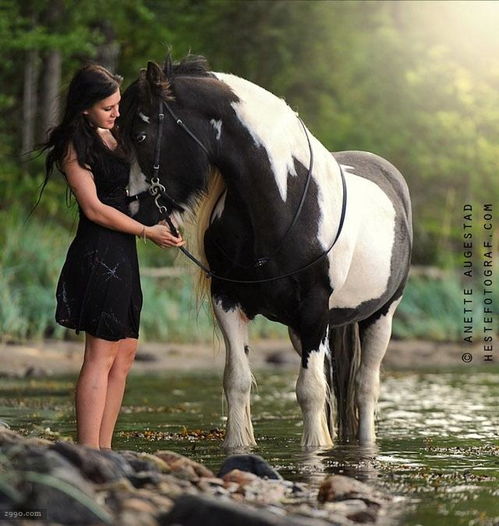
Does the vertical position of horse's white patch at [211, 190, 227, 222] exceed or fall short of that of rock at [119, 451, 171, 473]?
it exceeds it

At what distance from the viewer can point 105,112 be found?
614cm

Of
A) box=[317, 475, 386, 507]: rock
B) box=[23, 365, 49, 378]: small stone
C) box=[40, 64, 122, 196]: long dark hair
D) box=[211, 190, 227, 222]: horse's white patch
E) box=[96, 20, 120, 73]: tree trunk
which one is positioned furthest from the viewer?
box=[96, 20, 120, 73]: tree trunk

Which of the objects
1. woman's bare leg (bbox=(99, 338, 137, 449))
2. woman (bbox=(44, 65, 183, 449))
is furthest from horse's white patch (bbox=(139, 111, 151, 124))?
woman's bare leg (bbox=(99, 338, 137, 449))

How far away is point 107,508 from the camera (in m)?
4.48

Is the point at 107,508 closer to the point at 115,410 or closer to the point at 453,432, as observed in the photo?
the point at 115,410

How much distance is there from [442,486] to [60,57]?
58.9ft

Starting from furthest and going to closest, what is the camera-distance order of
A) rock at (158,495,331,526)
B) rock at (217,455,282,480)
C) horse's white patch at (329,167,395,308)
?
horse's white patch at (329,167,395,308) < rock at (217,455,282,480) < rock at (158,495,331,526)

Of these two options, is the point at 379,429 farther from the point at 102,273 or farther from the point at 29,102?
the point at 29,102

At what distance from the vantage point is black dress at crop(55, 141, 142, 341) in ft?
20.5

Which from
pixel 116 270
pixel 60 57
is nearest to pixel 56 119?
pixel 116 270

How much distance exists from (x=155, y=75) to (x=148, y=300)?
373 inches

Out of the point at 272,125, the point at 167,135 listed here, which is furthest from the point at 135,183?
the point at 272,125

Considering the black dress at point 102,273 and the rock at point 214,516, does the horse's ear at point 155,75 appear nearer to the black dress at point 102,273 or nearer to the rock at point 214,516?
the black dress at point 102,273

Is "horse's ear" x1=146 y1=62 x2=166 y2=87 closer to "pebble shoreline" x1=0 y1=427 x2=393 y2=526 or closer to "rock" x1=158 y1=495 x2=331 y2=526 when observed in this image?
"pebble shoreline" x1=0 y1=427 x2=393 y2=526
